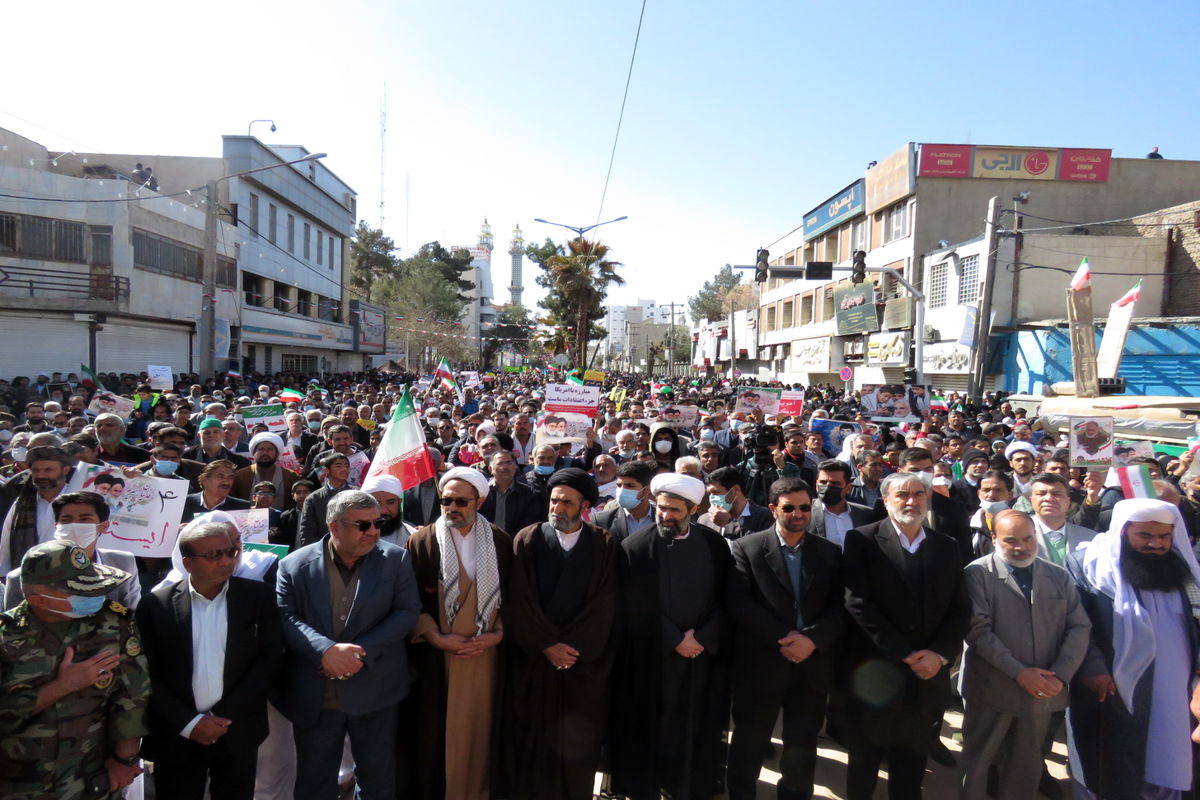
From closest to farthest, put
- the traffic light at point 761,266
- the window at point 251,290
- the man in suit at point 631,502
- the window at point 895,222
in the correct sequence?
the man in suit at point 631,502, the traffic light at point 761,266, the window at point 895,222, the window at point 251,290

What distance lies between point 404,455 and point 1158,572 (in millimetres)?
4347

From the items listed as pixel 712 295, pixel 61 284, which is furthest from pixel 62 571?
A: pixel 712 295

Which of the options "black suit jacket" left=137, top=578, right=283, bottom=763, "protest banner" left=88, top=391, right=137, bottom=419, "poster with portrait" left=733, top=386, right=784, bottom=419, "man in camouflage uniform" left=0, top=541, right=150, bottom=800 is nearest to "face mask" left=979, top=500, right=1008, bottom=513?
"black suit jacket" left=137, top=578, right=283, bottom=763

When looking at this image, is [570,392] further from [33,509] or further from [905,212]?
[905,212]

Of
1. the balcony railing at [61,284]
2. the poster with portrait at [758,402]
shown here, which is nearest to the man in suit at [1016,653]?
the poster with portrait at [758,402]

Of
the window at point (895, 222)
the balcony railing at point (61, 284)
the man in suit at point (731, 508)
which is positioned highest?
the window at point (895, 222)

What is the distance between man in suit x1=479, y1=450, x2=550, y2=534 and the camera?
5402mm

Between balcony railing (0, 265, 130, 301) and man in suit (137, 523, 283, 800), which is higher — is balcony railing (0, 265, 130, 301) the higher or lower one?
the higher one

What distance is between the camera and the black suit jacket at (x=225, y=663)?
296 cm

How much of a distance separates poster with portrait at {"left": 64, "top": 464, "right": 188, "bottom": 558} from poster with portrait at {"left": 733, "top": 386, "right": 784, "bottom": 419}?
370 inches

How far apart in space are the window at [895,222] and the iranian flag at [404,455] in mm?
26533

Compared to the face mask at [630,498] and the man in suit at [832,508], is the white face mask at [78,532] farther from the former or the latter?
the man in suit at [832,508]

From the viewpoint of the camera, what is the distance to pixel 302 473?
682 centimetres

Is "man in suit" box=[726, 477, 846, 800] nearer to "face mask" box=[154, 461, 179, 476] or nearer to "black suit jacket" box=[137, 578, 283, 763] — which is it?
"black suit jacket" box=[137, 578, 283, 763]
